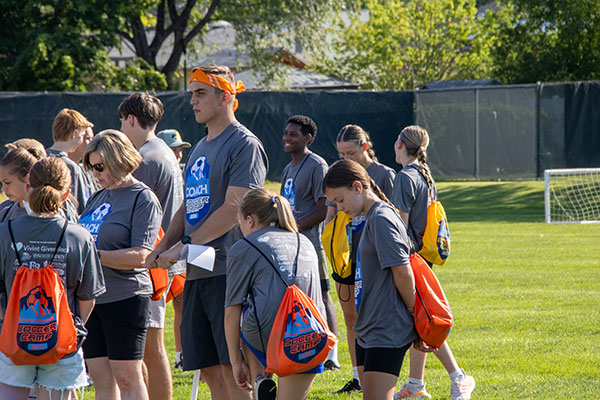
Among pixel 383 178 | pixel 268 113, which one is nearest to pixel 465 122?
pixel 268 113

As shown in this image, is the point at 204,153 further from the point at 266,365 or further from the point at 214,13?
the point at 214,13

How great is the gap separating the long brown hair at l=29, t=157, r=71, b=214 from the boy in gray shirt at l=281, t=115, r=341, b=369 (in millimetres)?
2905

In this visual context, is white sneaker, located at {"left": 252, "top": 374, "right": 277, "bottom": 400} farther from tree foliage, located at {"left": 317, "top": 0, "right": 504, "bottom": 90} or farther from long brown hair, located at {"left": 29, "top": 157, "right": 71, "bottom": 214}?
tree foliage, located at {"left": 317, "top": 0, "right": 504, "bottom": 90}

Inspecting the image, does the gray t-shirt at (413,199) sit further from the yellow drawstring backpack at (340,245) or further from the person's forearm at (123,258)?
the person's forearm at (123,258)

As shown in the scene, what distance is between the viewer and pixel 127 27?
31359 mm

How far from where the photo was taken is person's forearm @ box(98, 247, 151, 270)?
4574mm

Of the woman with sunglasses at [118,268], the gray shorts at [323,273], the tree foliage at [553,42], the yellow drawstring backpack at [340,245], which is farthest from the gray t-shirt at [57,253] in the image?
the tree foliage at [553,42]

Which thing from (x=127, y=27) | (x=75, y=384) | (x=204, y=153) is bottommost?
(x=75, y=384)

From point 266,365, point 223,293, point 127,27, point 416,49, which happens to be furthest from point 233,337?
point 416,49

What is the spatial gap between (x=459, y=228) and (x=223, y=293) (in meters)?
13.5

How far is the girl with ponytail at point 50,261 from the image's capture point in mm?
4180

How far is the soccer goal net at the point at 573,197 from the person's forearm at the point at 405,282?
578 inches

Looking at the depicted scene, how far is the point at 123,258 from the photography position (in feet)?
15.0

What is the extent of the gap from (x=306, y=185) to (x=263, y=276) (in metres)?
3.00
